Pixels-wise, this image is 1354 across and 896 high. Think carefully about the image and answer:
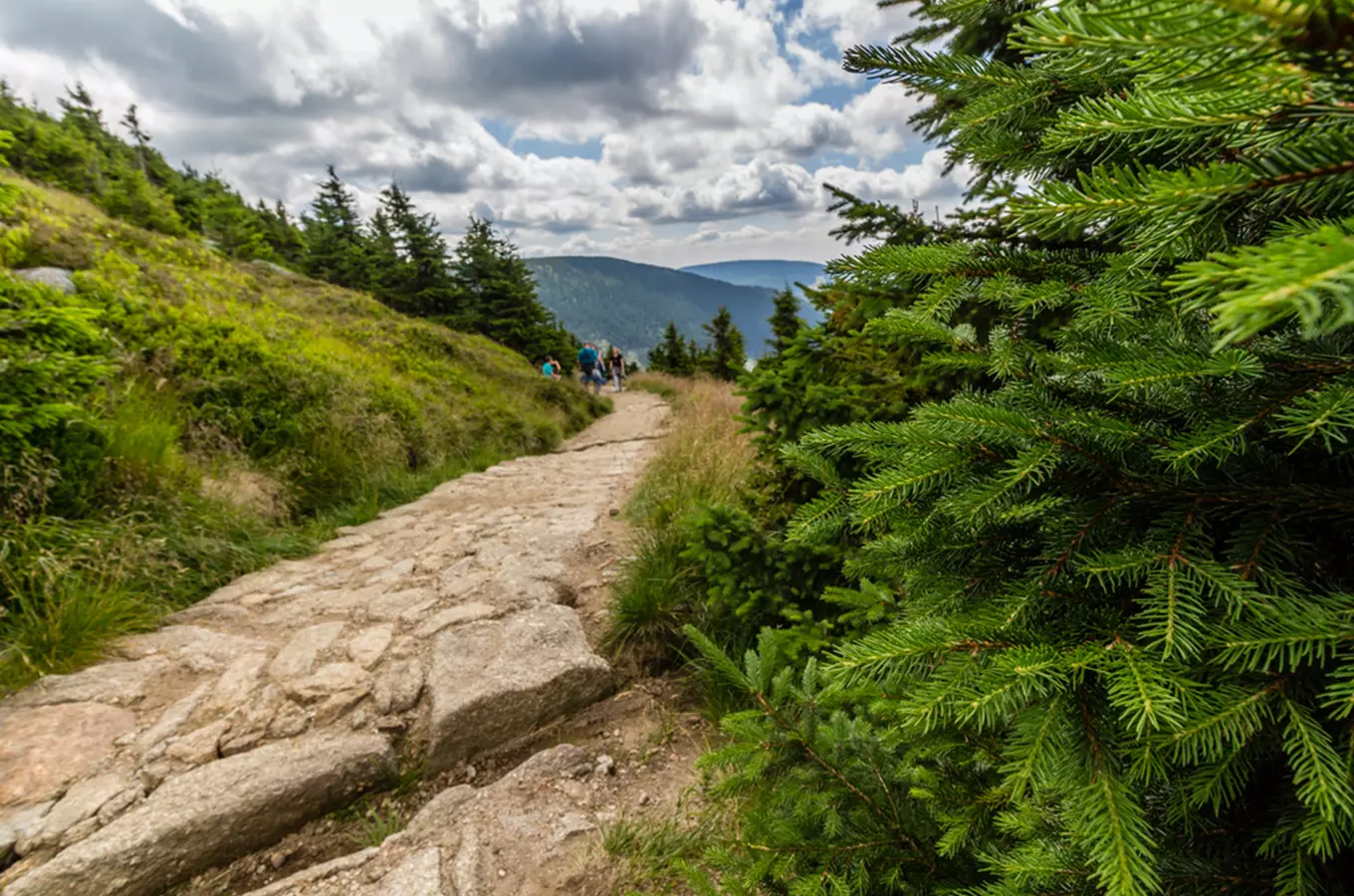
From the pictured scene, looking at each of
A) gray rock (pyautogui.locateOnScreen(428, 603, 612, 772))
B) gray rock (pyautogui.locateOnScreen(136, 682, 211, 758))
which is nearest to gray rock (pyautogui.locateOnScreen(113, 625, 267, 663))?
gray rock (pyautogui.locateOnScreen(136, 682, 211, 758))

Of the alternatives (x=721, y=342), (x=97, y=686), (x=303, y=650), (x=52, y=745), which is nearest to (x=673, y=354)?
(x=721, y=342)

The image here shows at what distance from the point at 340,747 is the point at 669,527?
2.35 meters

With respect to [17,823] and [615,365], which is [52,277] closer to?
[17,823]

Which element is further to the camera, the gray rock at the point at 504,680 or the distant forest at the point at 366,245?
the distant forest at the point at 366,245

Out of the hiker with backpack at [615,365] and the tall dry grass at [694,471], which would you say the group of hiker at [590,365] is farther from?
the tall dry grass at [694,471]

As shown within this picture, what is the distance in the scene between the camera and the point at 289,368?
736 centimetres

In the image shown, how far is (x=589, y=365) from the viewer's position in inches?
790

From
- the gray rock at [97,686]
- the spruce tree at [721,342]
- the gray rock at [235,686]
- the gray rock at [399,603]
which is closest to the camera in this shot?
the gray rock at [97,686]

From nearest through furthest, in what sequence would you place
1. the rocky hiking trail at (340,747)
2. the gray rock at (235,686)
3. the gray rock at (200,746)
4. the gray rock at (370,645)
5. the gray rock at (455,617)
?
the rocky hiking trail at (340,747), the gray rock at (200,746), the gray rock at (235,686), the gray rock at (370,645), the gray rock at (455,617)

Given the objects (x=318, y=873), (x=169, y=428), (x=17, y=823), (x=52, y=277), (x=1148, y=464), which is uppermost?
(x=52, y=277)

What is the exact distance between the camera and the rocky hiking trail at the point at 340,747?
7.26 feet

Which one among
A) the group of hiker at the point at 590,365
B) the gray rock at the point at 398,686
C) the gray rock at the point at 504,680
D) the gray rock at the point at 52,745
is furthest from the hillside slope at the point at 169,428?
the group of hiker at the point at 590,365

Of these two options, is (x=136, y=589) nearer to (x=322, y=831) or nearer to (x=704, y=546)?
(x=322, y=831)

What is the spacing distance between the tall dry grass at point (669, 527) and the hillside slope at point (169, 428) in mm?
3055
